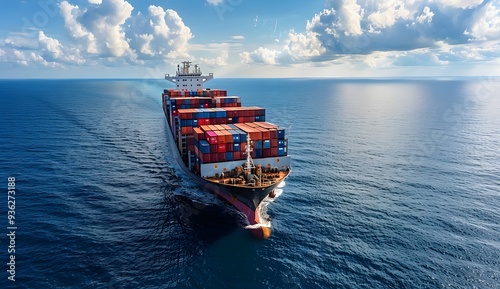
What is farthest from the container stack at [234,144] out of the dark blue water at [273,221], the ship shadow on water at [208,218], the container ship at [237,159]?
the dark blue water at [273,221]

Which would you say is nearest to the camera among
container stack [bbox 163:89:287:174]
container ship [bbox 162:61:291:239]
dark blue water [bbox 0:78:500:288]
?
dark blue water [bbox 0:78:500:288]

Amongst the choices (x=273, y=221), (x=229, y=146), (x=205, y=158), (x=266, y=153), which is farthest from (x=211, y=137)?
(x=273, y=221)

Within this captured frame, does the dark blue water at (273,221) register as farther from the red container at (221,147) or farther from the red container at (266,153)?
the red container at (221,147)

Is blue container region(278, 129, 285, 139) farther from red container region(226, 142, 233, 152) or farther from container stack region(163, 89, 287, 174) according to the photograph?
red container region(226, 142, 233, 152)

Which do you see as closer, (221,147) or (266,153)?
(221,147)

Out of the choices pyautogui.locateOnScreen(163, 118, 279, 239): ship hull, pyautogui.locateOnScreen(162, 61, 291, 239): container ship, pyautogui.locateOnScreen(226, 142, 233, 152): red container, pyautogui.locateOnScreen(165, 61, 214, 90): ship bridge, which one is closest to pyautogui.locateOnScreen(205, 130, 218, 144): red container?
pyautogui.locateOnScreen(162, 61, 291, 239): container ship

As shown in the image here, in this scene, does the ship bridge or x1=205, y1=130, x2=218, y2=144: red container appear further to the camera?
the ship bridge

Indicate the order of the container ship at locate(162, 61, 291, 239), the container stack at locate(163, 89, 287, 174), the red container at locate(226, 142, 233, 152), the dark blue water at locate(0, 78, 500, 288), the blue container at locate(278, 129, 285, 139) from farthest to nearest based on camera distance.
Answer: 1. the blue container at locate(278, 129, 285, 139)
2. the red container at locate(226, 142, 233, 152)
3. the container stack at locate(163, 89, 287, 174)
4. the container ship at locate(162, 61, 291, 239)
5. the dark blue water at locate(0, 78, 500, 288)

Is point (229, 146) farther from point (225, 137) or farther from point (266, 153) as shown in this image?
point (266, 153)

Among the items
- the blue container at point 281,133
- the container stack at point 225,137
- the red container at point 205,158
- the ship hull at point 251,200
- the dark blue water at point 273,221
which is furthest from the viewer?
the blue container at point 281,133

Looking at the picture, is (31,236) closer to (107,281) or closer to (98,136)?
(107,281)

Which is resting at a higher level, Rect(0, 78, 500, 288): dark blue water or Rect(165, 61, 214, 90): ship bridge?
Rect(165, 61, 214, 90): ship bridge

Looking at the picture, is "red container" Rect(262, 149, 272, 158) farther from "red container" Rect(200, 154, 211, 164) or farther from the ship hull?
"red container" Rect(200, 154, 211, 164)

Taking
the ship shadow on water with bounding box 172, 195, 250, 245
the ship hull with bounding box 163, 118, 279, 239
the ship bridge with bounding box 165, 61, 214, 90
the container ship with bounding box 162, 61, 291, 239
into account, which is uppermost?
the ship bridge with bounding box 165, 61, 214, 90
